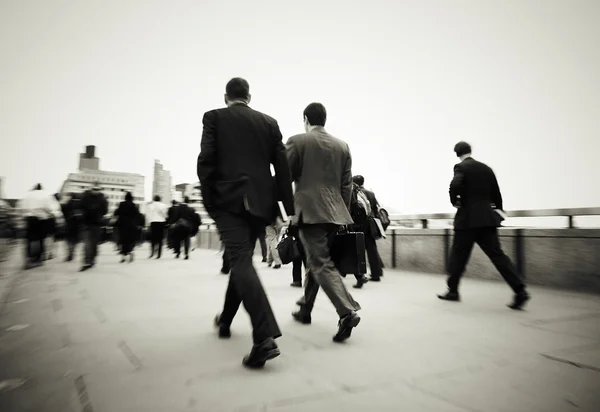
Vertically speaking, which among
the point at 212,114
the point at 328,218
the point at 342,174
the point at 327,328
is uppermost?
the point at 212,114

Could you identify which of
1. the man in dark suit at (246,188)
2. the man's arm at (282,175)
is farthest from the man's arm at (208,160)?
the man's arm at (282,175)

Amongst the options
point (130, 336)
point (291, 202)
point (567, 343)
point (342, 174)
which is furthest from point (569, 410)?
point (130, 336)

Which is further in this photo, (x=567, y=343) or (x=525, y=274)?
(x=525, y=274)

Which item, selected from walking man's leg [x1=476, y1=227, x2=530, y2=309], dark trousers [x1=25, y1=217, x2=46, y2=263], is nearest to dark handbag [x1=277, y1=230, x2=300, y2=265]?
walking man's leg [x1=476, y1=227, x2=530, y2=309]

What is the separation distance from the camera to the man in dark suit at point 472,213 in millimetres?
4586

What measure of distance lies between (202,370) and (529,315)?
344cm

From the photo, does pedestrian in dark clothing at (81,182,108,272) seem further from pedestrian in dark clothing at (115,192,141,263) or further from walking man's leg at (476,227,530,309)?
walking man's leg at (476,227,530,309)

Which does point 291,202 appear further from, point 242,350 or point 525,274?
point 525,274

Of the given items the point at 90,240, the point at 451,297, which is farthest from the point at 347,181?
the point at 90,240

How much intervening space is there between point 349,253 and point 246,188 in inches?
54.2

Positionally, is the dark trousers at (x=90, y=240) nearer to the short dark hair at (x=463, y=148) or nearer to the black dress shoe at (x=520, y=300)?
the short dark hair at (x=463, y=148)

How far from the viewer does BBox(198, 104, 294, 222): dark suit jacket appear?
262 centimetres

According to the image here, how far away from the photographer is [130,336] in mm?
3211

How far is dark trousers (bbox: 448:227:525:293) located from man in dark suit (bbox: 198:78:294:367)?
285 cm
